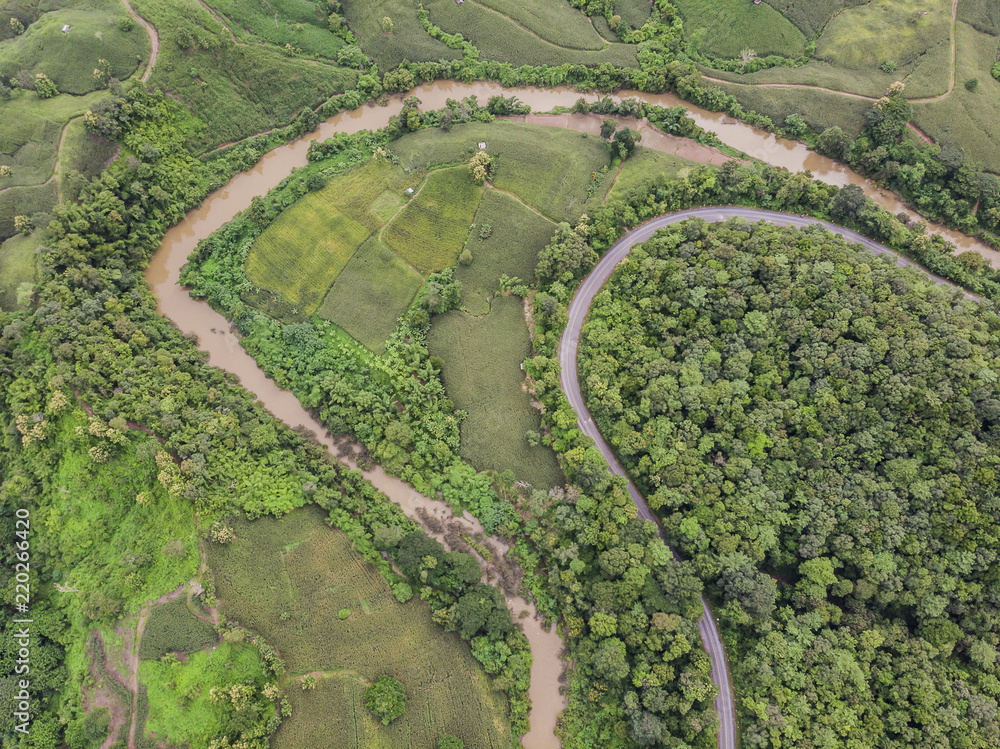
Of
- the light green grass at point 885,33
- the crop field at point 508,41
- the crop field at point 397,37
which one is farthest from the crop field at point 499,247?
the light green grass at point 885,33

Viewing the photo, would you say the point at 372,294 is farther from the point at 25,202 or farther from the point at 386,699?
the point at 386,699

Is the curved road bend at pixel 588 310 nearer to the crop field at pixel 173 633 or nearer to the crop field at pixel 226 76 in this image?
the crop field at pixel 173 633

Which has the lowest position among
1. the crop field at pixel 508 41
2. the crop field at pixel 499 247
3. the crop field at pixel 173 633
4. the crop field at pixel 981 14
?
the crop field at pixel 173 633

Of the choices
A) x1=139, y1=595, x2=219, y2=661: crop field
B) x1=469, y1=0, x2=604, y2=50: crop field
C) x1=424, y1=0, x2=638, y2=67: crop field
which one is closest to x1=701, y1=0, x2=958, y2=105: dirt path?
x1=424, y1=0, x2=638, y2=67: crop field

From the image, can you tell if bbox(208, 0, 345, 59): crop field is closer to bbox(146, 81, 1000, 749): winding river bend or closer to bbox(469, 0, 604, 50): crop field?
bbox(146, 81, 1000, 749): winding river bend

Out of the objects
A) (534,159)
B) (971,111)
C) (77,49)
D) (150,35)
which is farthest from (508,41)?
(971,111)
